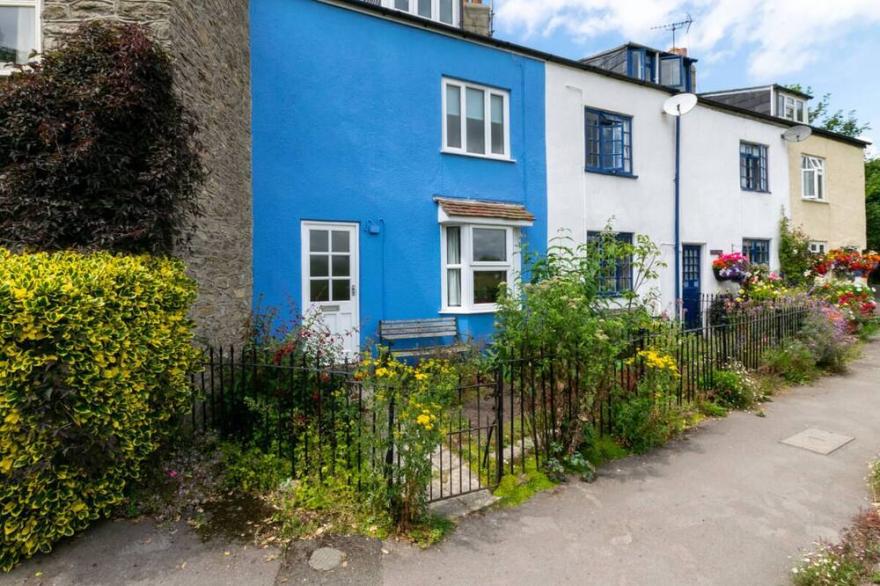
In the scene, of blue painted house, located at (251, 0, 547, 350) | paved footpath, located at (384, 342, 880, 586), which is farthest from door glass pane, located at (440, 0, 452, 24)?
paved footpath, located at (384, 342, 880, 586)

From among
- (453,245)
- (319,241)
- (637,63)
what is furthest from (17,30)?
(637,63)

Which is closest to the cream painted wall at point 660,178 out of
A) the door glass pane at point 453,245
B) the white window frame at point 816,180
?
the white window frame at point 816,180

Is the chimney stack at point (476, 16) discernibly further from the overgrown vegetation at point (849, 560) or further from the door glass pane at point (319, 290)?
the overgrown vegetation at point (849, 560)

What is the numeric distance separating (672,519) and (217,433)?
442 cm

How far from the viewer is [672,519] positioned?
3.98 m

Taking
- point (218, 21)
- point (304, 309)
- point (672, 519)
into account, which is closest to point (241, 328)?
point (304, 309)

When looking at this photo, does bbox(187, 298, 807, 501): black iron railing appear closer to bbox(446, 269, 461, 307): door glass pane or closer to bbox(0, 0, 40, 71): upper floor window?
bbox(446, 269, 461, 307): door glass pane

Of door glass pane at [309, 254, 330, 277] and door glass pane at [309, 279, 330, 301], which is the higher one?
door glass pane at [309, 254, 330, 277]

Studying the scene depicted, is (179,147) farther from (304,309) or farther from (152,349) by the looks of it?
(304,309)

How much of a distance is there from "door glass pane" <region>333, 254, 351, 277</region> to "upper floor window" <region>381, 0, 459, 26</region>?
623 centimetres

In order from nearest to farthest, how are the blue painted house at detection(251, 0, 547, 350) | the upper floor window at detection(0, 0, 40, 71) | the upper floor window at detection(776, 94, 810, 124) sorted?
the upper floor window at detection(0, 0, 40, 71) → the blue painted house at detection(251, 0, 547, 350) → the upper floor window at detection(776, 94, 810, 124)

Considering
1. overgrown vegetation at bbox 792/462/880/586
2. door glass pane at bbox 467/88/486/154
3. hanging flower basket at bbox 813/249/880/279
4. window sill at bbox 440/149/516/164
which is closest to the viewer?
overgrown vegetation at bbox 792/462/880/586

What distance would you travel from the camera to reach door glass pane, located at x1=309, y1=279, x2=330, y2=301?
834 cm

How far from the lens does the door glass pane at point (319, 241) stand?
27.4 ft
